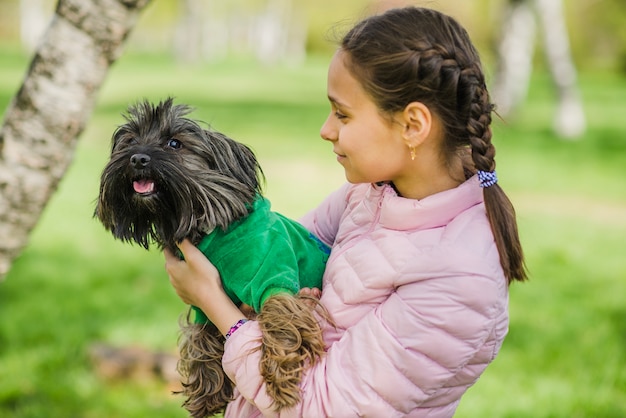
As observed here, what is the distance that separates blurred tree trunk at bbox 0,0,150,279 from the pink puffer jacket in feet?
5.01

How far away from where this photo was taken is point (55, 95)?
3264mm

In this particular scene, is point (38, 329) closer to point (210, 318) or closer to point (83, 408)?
point (83, 408)

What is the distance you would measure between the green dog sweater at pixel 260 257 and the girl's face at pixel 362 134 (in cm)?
29

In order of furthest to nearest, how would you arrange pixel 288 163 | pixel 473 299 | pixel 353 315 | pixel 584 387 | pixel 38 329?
pixel 288 163 < pixel 38 329 < pixel 584 387 < pixel 353 315 < pixel 473 299

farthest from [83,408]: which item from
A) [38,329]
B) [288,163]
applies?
[288,163]

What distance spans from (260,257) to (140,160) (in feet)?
1.42

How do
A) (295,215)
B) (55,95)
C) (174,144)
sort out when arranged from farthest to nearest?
1. (295,215)
2. (55,95)
3. (174,144)

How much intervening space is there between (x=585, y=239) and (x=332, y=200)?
21.8 ft

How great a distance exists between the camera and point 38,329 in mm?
5773

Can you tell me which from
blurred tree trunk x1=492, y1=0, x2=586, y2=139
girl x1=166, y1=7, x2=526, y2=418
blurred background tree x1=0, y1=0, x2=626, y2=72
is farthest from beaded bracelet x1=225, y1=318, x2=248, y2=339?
blurred background tree x1=0, y1=0, x2=626, y2=72

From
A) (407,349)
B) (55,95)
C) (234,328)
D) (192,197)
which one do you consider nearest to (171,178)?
(192,197)

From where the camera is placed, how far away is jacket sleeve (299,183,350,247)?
273 cm

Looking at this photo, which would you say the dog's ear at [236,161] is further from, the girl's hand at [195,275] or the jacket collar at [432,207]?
the jacket collar at [432,207]

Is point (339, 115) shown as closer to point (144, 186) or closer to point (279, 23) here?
point (144, 186)
